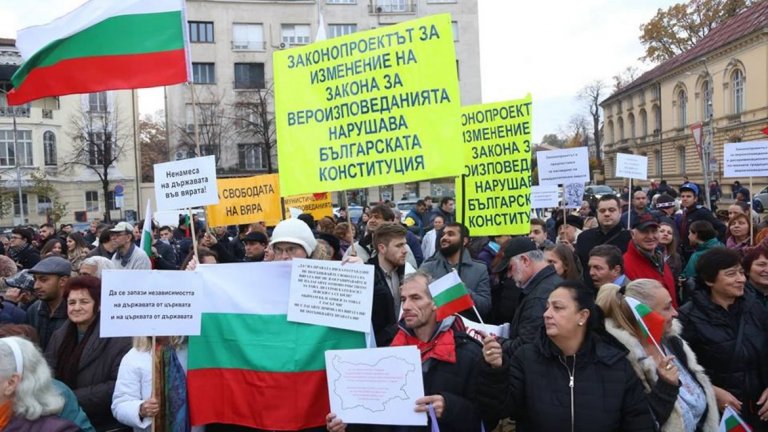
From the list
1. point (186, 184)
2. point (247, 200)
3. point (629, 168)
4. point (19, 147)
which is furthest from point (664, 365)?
point (19, 147)

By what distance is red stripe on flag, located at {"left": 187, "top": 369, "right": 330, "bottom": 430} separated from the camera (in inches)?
167

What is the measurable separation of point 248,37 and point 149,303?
51.9 metres

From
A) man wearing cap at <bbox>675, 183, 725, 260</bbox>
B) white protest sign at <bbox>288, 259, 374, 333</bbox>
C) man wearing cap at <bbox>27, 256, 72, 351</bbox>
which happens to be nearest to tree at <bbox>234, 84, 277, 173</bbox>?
man wearing cap at <bbox>675, 183, 725, 260</bbox>

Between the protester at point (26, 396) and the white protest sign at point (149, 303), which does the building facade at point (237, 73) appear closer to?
the white protest sign at point (149, 303)

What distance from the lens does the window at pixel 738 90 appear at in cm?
A: 4975

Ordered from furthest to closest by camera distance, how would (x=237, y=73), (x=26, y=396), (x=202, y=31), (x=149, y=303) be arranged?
(x=237, y=73) < (x=202, y=31) < (x=149, y=303) < (x=26, y=396)

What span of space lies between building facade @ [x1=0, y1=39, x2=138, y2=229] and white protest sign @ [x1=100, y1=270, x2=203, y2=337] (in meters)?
47.6

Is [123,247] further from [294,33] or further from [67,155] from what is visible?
[67,155]

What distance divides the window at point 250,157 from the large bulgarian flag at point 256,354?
1940 inches

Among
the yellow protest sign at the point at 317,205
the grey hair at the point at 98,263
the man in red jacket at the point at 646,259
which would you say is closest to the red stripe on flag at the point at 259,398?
the grey hair at the point at 98,263

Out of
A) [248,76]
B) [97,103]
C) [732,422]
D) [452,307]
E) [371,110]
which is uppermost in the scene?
[248,76]

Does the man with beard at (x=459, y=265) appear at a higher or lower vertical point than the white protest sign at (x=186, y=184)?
lower

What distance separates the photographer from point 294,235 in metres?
4.78

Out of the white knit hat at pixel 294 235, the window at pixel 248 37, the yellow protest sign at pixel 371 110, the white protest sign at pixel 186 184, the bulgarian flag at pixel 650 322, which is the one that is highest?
the window at pixel 248 37
